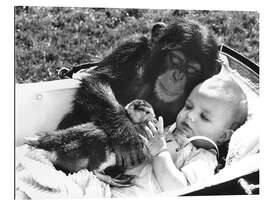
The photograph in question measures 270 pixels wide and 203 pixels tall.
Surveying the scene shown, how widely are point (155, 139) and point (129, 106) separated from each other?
185mm

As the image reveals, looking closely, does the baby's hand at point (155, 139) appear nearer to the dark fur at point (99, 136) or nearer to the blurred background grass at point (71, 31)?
the dark fur at point (99, 136)

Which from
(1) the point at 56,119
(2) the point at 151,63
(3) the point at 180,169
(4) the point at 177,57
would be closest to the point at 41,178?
(1) the point at 56,119

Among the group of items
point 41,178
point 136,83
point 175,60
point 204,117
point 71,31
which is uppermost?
point 71,31

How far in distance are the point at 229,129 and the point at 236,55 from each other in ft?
1.19

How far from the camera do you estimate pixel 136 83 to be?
7.88ft

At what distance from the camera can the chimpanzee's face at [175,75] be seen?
2.42 m

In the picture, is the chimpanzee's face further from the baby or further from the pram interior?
the pram interior

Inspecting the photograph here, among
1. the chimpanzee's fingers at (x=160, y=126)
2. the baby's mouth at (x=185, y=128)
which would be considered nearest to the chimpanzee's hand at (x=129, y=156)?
the chimpanzee's fingers at (x=160, y=126)

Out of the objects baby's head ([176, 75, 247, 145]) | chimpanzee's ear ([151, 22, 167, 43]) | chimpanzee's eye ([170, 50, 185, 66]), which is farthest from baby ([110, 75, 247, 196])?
chimpanzee's ear ([151, 22, 167, 43])

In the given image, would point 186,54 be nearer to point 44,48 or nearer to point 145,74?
point 145,74

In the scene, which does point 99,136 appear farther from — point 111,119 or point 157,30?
point 157,30

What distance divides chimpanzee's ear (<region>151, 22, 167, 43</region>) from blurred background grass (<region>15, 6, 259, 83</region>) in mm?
28

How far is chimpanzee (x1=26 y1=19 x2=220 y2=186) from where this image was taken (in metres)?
2.31
